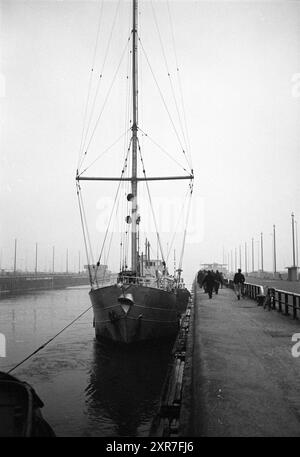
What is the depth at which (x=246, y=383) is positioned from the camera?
559cm

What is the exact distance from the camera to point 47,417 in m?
8.16

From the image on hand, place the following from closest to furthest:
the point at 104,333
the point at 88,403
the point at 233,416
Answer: the point at 233,416, the point at 88,403, the point at 104,333

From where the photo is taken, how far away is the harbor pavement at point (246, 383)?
13.5 ft

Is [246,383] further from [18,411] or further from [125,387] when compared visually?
[125,387]

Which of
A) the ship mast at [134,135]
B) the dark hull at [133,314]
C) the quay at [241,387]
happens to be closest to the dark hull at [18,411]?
the quay at [241,387]

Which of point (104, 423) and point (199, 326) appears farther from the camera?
point (199, 326)

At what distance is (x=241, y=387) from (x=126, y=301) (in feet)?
31.3

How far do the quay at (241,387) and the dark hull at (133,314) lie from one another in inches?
193

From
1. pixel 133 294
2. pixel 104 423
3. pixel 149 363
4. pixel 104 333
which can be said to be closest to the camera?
pixel 104 423

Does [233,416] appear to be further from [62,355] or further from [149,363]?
[62,355]

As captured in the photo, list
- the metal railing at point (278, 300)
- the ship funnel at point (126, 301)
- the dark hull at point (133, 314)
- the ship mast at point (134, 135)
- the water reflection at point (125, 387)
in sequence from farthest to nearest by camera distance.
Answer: the ship mast at point (134, 135)
the dark hull at point (133, 314)
the ship funnel at point (126, 301)
the metal railing at point (278, 300)
the water reflection at point (125, 387)

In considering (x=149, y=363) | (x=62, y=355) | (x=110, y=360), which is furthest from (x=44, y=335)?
(x=149, y=363)

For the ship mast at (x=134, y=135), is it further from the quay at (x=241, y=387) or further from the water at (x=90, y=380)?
the quay at (x=241, y=387)

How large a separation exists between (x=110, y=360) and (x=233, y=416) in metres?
10.4
